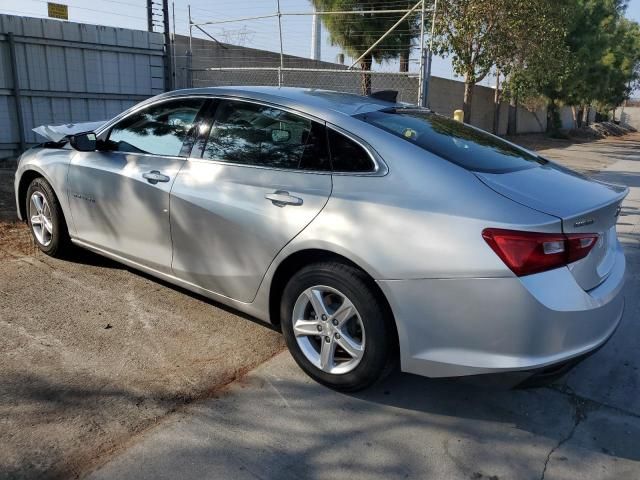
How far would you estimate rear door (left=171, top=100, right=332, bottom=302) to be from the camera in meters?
3.22

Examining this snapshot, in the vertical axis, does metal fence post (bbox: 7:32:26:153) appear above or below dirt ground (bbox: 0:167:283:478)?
above

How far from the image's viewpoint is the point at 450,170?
9.45 feet

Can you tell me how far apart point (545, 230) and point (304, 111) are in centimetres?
156

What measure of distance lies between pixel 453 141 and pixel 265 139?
1.15 metres

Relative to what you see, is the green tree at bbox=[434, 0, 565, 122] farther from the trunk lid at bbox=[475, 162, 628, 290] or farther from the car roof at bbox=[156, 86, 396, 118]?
the trunk lid at bbox=[475, 162, 628, 290]

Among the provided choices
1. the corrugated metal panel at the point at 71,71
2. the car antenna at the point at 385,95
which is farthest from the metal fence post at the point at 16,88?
the car antenna at the point at 385,95

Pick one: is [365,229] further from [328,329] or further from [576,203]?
[576,203]

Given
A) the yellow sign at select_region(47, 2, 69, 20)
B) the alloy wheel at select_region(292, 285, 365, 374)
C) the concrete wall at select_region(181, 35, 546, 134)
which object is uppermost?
the yellow sign at select_region(47, 2, 69, 20)

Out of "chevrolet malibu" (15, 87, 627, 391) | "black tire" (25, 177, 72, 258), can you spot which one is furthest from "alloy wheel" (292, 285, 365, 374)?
"black tire" (25, 177, 72, 258)

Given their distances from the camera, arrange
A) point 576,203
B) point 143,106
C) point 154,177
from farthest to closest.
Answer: point 143,106 → point 154,177 → point 576,203

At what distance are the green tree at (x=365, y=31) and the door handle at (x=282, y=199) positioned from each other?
1244 centimetres

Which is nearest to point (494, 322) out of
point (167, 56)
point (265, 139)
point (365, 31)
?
point (265, 139)

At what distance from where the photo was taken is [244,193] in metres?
3.42

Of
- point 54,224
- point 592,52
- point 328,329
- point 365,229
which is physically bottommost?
point 328,329
